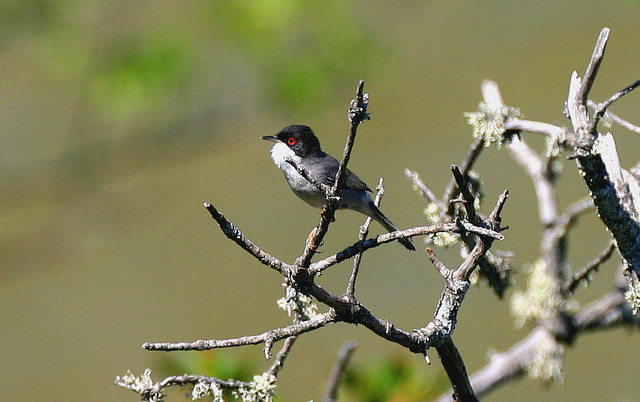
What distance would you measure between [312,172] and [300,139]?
189 mm

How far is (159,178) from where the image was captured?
7.59 metres

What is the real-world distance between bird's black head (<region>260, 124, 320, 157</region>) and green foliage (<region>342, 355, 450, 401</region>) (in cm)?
118

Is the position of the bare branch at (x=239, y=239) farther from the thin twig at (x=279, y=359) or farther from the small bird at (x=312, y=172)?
the small bird at (x=312, y=172)

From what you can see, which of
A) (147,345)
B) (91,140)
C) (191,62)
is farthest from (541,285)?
(91,140)

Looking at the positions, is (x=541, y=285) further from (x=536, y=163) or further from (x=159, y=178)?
(x=159, y=178)

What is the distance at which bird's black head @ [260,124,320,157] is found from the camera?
11.2 feet

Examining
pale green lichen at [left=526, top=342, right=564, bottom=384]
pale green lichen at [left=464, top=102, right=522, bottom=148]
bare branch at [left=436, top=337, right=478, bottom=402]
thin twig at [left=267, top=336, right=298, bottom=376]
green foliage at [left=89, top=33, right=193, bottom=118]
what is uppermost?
green foliage at [left=89, top=33, right=193, bottom=118]

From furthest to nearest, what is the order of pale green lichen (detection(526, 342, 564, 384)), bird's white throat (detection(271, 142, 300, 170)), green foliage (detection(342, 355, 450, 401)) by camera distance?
1. bird's white throat (detection(271, 142, 300, 170))
2. pale green lichen (detection(526, 342, 564, 384))
3. green foliage (detection(342, 355, 450, 401))

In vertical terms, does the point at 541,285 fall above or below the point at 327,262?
above

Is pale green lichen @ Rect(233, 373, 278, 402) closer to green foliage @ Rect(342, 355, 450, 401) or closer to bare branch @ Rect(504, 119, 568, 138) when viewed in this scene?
bare branch @ Rect(504, 119, 568, 138)

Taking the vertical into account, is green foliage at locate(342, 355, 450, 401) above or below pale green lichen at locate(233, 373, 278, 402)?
above

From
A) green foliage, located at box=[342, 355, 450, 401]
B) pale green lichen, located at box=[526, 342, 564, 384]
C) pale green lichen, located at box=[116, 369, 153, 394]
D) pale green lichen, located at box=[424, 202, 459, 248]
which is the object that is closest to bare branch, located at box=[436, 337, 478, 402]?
pale green lichen, located at box=[424, 202, 459, 248]

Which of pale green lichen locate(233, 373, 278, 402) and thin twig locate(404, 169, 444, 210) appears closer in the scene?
pale green lichen locate(233, 373, 278, 402)

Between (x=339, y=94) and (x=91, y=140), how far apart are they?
2.51m
